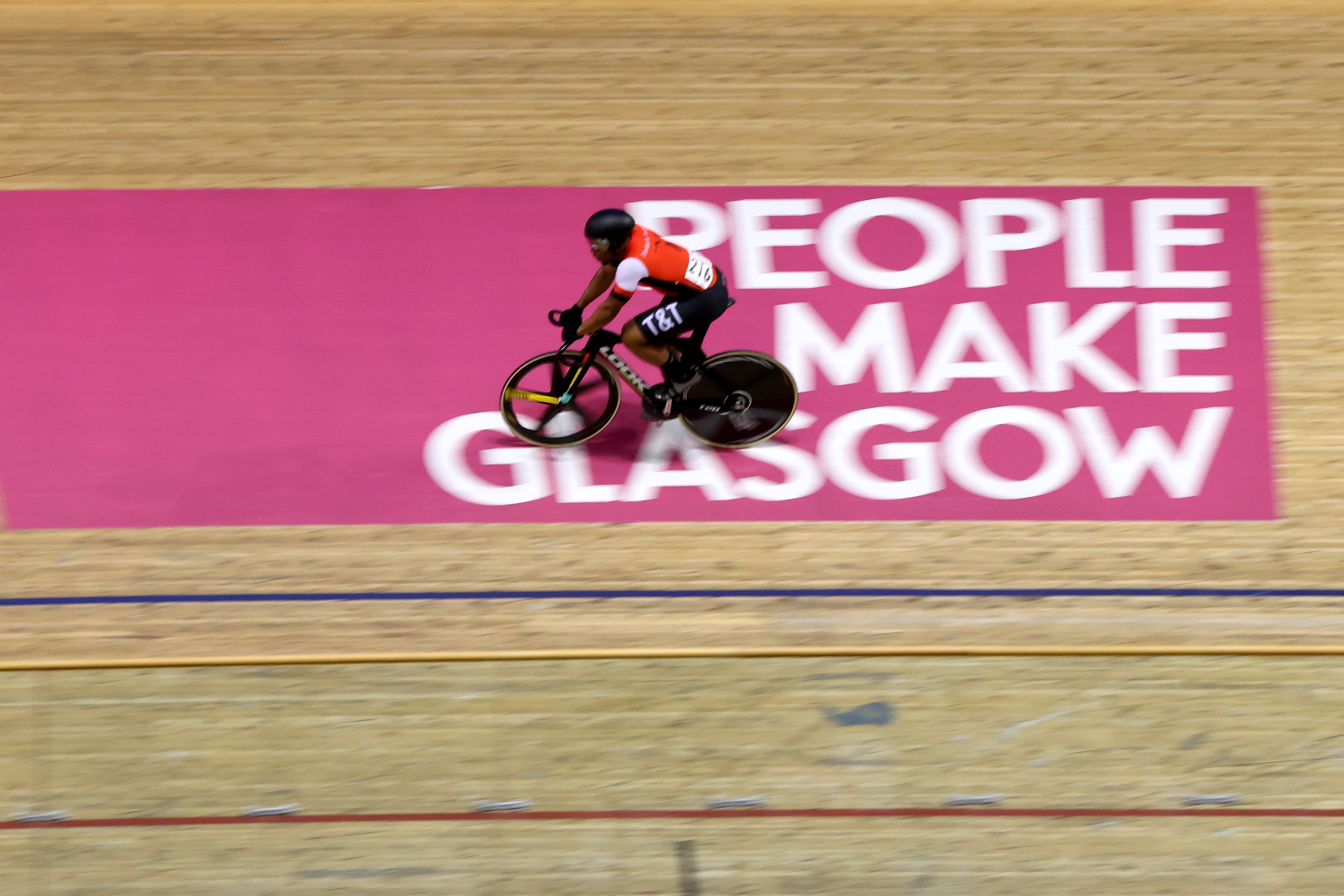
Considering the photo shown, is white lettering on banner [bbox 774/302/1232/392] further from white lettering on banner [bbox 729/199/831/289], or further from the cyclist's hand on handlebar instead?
the cyclist's hand on handlebar

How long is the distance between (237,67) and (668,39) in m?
2.26

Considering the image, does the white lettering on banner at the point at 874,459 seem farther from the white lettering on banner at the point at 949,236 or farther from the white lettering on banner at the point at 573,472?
the white lettering on banner at the point at 949,236

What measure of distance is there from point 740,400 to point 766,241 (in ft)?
3.27

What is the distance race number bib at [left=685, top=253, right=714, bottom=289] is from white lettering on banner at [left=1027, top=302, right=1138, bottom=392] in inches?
69.7

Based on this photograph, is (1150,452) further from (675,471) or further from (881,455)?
(675,471)

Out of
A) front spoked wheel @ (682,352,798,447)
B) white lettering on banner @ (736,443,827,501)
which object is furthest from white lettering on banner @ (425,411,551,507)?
white lettering on banner @ (736,443,827,501)

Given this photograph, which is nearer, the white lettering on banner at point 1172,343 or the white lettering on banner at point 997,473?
the white lettering on banner at point 997,473

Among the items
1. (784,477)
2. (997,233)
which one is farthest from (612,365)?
(997,233)

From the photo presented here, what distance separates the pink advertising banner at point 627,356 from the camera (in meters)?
5.13

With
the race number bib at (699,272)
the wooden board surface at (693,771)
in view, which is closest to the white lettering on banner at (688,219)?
the race number bib at (699,272)

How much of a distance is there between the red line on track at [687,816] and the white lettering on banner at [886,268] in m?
2.57

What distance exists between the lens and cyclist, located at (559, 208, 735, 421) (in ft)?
14.7

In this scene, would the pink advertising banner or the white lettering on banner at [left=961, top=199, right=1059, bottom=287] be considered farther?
the white lettering on banner at [left=961, top=199, right=1059, bottom=287]

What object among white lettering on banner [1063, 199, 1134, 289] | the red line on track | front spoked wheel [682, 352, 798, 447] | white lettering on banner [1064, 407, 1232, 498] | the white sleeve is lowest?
the red line on track
